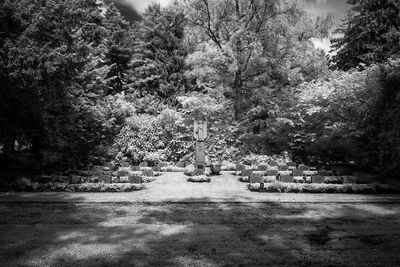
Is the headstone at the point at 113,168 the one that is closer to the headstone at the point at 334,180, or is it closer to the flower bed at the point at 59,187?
the flower bed at the point at 59,187

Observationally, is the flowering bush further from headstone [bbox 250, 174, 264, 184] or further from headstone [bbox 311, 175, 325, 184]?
headstone [bbox 311, 175, 325, 184]

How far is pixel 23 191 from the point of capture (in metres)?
12.4

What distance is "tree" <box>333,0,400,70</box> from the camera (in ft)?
70.9

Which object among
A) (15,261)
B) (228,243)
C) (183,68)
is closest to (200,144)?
(228,243)

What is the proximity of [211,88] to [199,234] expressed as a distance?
19.5m

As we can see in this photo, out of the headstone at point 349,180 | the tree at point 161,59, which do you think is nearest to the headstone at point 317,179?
the headstone at point 349,180

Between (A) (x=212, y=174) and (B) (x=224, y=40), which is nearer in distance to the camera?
(A) (x=212, y=174)

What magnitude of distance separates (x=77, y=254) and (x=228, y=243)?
10.2 ft

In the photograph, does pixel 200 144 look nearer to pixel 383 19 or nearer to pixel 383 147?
pixel 383 147

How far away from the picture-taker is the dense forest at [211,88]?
12.4 m

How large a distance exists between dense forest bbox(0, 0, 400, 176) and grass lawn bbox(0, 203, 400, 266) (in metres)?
3.91

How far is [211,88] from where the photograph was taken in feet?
85.7

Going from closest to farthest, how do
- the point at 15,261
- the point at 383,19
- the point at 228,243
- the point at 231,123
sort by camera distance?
1. the point at 15,261
2. the point at 228,243
3. the point at 383,19
4. the point at 231,123

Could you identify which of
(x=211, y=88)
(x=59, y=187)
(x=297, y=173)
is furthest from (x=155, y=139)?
(x=297, y=173)
